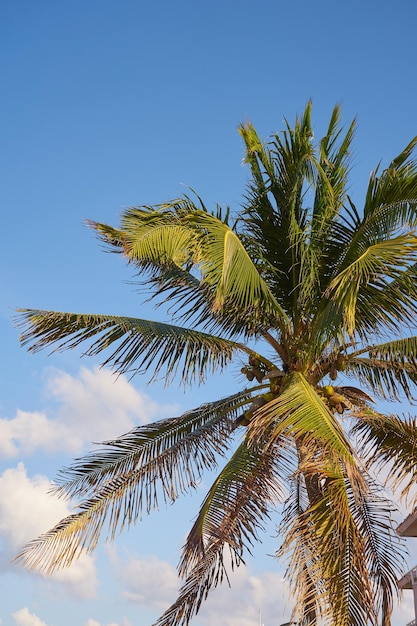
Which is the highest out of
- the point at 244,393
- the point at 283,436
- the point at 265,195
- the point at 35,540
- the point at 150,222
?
the point at 265,195

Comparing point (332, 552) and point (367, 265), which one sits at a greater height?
point (367, 265)

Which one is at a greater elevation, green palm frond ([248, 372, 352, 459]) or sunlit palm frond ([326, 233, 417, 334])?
sunlit palm frond ([326, 233, 417, 334])

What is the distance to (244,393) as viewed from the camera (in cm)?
1191

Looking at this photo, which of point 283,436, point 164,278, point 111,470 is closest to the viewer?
point 283,436

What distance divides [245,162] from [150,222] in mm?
2147

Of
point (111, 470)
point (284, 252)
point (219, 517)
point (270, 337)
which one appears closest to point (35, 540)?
point (111, 470)

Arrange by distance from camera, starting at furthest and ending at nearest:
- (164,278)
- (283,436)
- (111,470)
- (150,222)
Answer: (164,278)
(111,470)
(150,222)
(283,436)

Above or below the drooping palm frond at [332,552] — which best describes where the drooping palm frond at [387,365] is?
above

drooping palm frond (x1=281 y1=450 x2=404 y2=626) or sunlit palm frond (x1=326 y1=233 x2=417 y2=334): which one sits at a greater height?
sunlit palm frond (x1=326 y1=233 x2=417 y2=334)

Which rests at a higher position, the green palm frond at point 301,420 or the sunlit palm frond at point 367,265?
the sunlit palm frond at point 367,265

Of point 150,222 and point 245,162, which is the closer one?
point 150,222

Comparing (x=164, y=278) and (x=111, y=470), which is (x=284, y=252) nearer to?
(x=164, y=278)

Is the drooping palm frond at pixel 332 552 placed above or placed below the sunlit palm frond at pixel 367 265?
below

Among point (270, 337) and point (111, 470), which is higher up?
point (270, 337)
